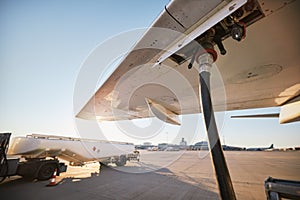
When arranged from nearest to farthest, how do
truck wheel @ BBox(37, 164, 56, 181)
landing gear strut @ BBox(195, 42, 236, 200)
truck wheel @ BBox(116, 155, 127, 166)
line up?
landing gear strut @ BBox(195, 42, 236, 200), truck wheel @ BBox(37, 164, 56, 181), truck wheel @ BBox(116, 155, 127, 166)

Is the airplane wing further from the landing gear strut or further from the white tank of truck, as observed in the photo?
the white tank of truck

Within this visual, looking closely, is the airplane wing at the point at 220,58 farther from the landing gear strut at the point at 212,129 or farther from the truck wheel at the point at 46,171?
the truck wheel at the point at 46,171

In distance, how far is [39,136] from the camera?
727cm

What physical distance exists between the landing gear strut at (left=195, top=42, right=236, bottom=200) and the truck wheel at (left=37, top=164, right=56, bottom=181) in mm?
8092

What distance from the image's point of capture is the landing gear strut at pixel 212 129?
3.85 feet

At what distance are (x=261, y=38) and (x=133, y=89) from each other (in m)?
2.09

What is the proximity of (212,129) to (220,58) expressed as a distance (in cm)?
119

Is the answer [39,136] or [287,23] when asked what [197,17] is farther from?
[39,136]

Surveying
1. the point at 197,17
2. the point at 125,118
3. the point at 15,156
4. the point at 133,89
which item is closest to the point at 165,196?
the point at 125,118

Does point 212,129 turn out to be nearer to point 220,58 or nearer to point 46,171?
point 220,58

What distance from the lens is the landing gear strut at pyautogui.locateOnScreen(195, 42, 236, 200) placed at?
46.2 inches

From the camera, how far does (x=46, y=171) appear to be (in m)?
6.80

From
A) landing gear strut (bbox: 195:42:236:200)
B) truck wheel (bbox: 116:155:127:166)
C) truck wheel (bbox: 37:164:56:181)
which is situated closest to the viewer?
landing gear strut (bbox: 195:42:236:200)

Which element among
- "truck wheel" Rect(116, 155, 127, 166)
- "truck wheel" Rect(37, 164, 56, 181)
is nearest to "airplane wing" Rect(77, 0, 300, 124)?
"truck wheel" Rect(37, 164, 56, 181)
